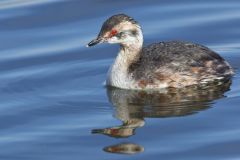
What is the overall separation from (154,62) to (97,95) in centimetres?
98

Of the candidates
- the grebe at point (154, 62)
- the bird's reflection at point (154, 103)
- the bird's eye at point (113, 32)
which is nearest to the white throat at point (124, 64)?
the grebe at point (154, 62)

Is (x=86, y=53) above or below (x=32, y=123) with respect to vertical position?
above

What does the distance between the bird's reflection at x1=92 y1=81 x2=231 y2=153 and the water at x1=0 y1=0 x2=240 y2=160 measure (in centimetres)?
1

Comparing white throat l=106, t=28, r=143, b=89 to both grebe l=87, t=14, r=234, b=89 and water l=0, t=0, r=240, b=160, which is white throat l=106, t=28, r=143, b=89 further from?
water l=0, t=0, r=240, b=160

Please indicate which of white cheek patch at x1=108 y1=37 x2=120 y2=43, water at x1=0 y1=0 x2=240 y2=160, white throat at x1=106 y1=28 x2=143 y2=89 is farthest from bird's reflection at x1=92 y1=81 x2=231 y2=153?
white cheek patch at x1=108 y1=37 x2=120 y2=43

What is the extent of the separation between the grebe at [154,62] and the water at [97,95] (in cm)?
21

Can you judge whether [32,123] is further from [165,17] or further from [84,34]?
[165,17]

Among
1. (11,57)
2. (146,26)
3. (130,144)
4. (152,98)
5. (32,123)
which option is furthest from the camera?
(146,26)

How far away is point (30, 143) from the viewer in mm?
12031

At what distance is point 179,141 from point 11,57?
188 inches

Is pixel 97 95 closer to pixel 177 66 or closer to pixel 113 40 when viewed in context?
pixel 113 40

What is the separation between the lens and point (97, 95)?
14.1 meters

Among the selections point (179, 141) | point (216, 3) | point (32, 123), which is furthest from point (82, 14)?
point (179, 141)

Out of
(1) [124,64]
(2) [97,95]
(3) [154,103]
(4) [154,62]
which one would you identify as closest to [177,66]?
(4) [154,62]
